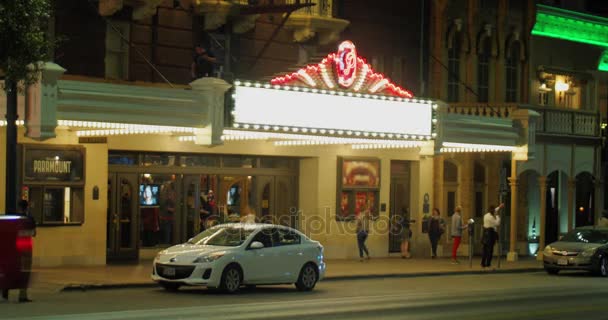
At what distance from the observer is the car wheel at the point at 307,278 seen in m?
26.6

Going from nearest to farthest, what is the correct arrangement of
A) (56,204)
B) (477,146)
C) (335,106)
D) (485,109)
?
(56,204) → (335,106) → (477,146) → (485,109)

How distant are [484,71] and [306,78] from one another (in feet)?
48.4

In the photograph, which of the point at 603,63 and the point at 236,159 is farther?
the point at 603,63

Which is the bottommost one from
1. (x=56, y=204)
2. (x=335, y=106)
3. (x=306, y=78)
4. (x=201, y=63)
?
(x=56, y=204)

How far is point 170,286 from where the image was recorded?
83.9ft

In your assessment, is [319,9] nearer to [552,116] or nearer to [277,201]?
[277,201]

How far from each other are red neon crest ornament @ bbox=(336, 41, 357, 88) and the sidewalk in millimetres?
5254

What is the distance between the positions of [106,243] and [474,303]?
12.4 m

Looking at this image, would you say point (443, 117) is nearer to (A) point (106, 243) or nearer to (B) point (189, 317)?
(A) point (106, 243)

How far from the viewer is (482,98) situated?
4466cm

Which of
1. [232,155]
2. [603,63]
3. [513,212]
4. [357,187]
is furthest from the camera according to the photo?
[603,63]

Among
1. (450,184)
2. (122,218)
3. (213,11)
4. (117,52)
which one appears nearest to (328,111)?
(213,11)

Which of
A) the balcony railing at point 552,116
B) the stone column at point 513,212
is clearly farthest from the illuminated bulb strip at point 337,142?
the stone column at point 513,212

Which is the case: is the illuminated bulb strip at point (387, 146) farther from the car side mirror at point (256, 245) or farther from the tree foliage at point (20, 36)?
the tree foliage at point (20, 36)
